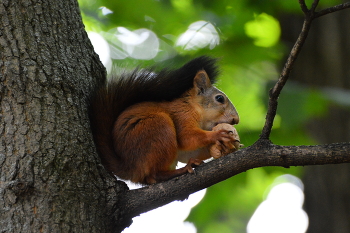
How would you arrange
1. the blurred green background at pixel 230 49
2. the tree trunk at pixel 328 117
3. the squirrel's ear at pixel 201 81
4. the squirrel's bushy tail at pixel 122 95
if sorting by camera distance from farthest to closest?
1. the tree trunk at pixel 328 117
2. the blurred green background at pixel 230 49
3. the squirrel's ear at pixel 201 81
4. the squirrel's bushy tail at pixel 122 95

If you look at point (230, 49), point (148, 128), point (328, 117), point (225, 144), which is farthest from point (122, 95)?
point (328, 117)

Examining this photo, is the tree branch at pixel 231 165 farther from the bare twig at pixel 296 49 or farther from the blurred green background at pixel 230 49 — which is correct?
the blurred green background at pixel 230 49

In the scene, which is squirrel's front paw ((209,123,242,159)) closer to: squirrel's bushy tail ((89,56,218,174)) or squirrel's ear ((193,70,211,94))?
squirrel's bushy tail ((89,56,218,174))

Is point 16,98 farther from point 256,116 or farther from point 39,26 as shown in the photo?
point 256,116

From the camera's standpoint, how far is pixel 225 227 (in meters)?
5.89

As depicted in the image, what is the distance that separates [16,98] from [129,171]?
0.59 meters

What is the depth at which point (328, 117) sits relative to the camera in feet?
12.1

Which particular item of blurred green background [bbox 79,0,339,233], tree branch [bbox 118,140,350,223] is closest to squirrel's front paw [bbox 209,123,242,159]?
tree branch [bbox 118,140,350,223]

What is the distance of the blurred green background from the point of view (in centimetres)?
282

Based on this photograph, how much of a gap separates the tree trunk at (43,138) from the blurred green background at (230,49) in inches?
46.4

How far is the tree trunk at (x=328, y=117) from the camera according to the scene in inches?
137

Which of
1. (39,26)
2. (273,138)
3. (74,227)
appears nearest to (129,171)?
(74,227)

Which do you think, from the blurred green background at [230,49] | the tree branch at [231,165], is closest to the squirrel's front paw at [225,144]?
the tree branch at [231,165]

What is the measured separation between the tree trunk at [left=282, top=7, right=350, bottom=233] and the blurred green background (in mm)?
598
